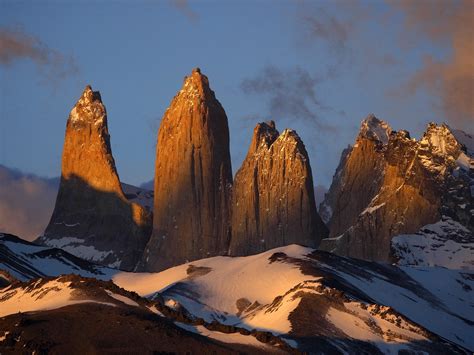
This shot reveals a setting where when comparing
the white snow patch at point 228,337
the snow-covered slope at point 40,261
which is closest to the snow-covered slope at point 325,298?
the snow-covered slope at point 40,261

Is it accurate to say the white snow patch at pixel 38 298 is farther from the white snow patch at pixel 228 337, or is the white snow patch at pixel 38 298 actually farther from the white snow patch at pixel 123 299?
the white snow patch at pixel 228 337

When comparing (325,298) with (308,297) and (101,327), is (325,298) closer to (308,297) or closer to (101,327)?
(308,297)

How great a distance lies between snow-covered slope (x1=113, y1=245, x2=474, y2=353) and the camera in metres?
129

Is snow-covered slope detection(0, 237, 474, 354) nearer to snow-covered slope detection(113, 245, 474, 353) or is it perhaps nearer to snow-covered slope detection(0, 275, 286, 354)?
snow-covered slope detection(113, 245, 474, 353)

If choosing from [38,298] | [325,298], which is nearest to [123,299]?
[38,298]

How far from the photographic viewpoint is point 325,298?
139 m

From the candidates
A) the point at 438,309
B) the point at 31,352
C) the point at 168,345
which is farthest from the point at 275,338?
the point at 438,309

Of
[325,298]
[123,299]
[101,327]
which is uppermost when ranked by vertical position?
[325,298]

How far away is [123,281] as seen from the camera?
182m

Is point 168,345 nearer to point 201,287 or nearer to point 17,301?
point 17,301

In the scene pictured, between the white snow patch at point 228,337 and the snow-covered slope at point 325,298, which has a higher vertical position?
the snow-covered slope at point 325,298

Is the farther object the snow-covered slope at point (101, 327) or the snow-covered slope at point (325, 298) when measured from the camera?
the snow-covered slope at point (325, 298)

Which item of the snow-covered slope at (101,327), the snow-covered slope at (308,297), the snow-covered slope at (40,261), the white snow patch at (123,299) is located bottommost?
the snow-covered slope at (101,327)

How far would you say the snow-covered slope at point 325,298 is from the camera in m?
129
